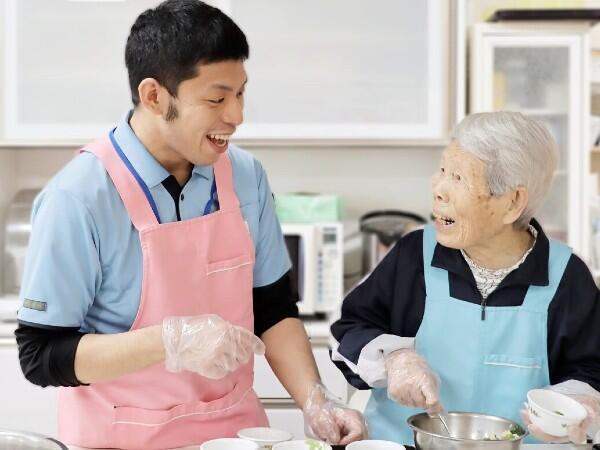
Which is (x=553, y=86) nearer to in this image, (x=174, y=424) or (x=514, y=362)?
(x=514, y=362)

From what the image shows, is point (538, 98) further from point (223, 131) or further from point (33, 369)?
point (33, 369)

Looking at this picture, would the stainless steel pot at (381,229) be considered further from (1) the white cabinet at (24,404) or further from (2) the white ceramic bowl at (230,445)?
(2) the white ceramic bowl at (230,445)

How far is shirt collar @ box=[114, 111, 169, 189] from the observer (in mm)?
1563

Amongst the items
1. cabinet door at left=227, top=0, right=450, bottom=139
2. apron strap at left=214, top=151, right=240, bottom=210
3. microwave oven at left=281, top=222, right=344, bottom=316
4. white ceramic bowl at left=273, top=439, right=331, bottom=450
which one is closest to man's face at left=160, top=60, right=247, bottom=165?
apron strap at left=214, top=151, right=240, bottom=210

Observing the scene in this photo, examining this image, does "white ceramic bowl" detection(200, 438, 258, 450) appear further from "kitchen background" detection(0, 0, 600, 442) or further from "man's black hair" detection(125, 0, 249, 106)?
"kitchen background" detection(0, 0, 600, 442)

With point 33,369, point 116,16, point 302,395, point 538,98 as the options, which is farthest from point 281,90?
point 33,369

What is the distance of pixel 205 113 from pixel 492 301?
0.66 metres

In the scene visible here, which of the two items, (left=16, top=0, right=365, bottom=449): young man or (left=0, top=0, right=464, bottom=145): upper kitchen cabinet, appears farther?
(left=0, top=0, right=464, bottom=145): upper kitchen cabinet

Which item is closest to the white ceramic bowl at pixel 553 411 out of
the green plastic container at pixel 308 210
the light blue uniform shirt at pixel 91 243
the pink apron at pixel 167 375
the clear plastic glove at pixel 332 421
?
the clear plastic glove at pixel 332 421

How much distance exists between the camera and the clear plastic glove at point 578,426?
1.41 m

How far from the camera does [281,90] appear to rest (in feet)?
10.1

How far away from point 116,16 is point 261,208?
1572 mm

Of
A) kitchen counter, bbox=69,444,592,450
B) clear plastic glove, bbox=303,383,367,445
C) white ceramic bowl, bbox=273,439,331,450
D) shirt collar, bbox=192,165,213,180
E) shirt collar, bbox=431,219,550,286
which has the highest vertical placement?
shirt collar, bbox=192,165,213,180

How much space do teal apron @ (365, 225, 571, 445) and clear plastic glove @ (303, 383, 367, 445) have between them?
0.57 ft
